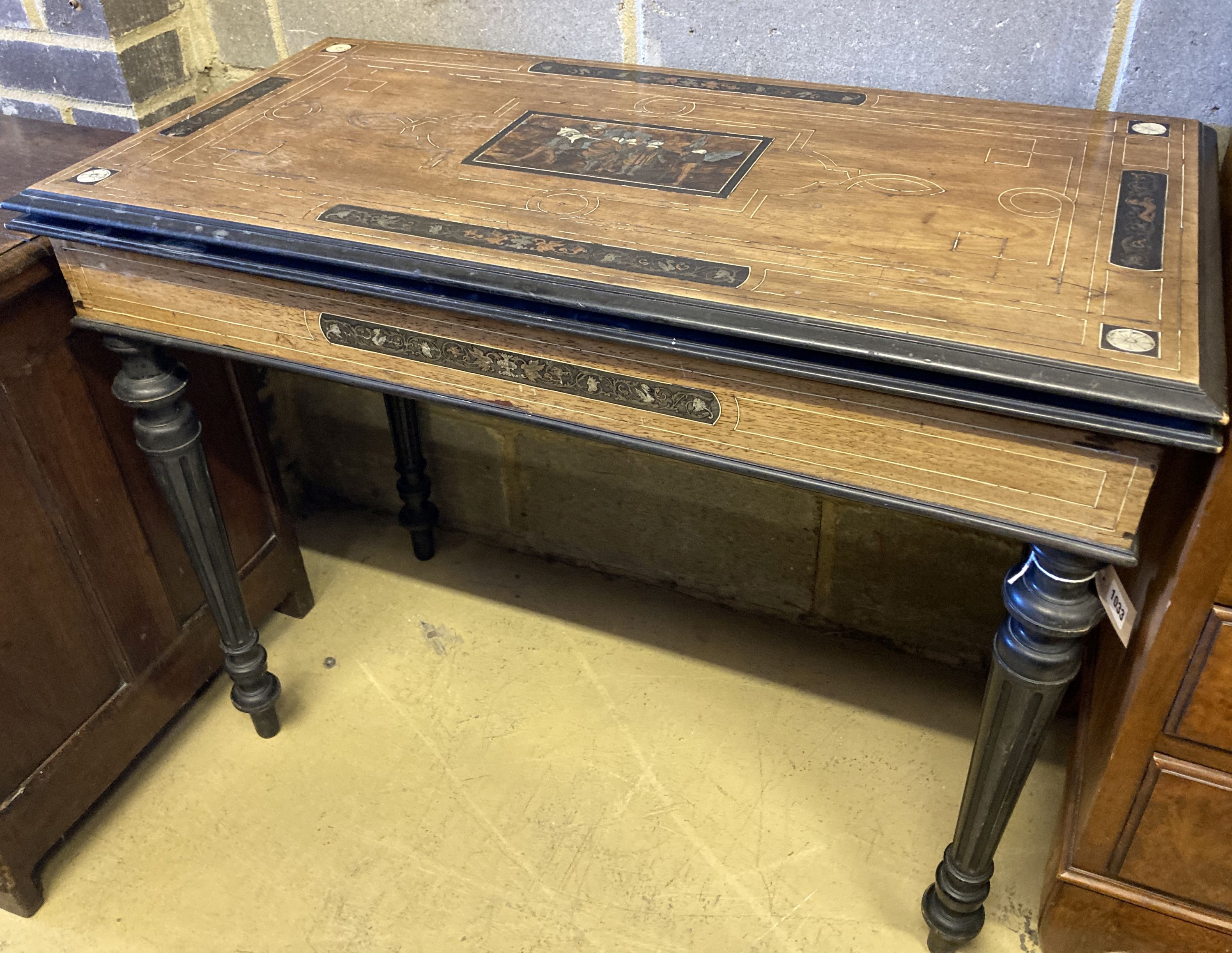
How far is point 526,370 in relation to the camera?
1.06 metres

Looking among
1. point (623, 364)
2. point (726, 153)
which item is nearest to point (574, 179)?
point (726, 153)

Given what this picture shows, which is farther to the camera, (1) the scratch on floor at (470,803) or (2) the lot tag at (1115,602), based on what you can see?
(1) the scratch on floor at (470,803)

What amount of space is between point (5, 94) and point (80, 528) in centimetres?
83

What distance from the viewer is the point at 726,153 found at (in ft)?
4.09

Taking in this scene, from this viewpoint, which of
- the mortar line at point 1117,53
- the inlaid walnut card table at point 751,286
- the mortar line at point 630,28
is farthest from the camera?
the mortar line at point 630,28

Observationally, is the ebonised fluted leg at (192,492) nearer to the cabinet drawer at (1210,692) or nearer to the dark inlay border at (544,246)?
the dark inlay border at (544,246)

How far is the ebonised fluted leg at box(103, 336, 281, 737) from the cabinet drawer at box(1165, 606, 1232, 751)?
1.24 meters

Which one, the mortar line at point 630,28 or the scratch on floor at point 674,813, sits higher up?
the mortar line at point 630,28

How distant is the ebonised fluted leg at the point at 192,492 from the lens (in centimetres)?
130

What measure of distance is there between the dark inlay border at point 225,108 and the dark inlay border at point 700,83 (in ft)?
1.25

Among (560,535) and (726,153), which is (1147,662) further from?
(560,535)

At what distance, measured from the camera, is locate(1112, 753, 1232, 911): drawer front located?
1126mm

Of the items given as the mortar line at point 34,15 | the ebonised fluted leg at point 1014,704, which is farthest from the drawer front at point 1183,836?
the mortar line at point 34,15

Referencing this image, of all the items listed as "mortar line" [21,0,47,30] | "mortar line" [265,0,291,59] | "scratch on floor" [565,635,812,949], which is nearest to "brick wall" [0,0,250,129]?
"mortar line" [21,0,47,30]
